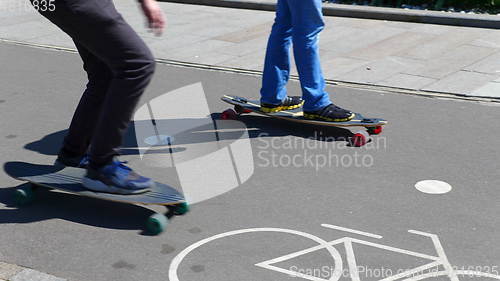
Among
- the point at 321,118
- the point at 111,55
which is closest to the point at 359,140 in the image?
the point at 321,118

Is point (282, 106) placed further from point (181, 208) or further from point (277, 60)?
point (181, 208)

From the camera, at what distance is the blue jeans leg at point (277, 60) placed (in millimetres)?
6605

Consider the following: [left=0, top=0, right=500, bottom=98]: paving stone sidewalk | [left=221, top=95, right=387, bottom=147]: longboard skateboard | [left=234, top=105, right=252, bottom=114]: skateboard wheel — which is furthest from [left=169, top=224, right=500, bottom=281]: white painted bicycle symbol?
[left=0, top=0, right=500, bottom=98]: paving stone sidewalk

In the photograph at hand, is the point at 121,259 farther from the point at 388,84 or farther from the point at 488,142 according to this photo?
the point at 388,84

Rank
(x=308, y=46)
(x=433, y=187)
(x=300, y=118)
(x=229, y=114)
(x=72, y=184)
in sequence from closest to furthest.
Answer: (x=72, y=184) → (x=433, y=187) → (x=308, y=46) → (x=300, y=118) → (x=229, y=114)

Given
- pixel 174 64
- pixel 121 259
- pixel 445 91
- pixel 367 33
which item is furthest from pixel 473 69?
pixel 121 259

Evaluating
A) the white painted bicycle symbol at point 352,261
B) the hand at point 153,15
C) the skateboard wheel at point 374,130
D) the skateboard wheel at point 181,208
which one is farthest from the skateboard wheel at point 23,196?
the skateboard wheel at point 374,130

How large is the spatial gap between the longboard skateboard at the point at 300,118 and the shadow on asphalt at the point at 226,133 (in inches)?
3.6

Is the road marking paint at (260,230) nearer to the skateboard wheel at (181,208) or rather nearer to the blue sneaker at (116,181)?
the skateboard wheel at (181,208)

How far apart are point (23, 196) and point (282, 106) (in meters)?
2.47

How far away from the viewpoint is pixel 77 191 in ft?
16.0

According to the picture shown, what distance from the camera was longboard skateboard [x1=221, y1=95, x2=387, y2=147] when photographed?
6.25 m

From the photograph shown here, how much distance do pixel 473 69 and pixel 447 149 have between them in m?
2.47

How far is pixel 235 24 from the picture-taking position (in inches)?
434
